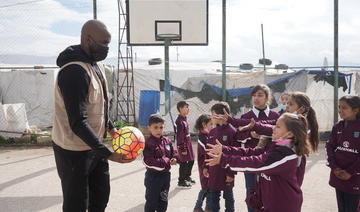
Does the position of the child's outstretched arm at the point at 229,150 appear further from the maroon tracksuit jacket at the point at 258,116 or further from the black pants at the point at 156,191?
the black pants at the point at 156,191

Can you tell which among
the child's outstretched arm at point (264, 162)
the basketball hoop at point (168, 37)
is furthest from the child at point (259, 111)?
the basketball hoop at point (168, 37)

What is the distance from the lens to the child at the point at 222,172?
450 centimetres

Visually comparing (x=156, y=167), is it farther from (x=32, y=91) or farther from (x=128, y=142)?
(x=32, y=91)

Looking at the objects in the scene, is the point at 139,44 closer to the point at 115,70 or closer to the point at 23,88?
the point at 115,70

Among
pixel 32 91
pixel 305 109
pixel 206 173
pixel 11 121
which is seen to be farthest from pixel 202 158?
pixel 32 91

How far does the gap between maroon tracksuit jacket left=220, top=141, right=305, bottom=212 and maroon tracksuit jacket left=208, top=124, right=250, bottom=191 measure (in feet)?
3.87

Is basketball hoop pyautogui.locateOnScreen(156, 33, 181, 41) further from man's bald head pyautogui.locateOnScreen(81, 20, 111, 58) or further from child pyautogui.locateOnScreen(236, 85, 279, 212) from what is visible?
man's bald head pyautogui.locateOnScreen(81, 20, 111, 58)

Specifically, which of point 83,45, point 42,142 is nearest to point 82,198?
point 83,45

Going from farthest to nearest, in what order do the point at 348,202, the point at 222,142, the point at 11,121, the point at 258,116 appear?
the point at 11,121
the point at 258,116
the point at 222,142
the point at 348,202

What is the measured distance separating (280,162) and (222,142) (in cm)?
156

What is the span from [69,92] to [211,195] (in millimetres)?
2502

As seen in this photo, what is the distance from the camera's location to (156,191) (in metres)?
4.34

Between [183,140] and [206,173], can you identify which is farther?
[183,140]

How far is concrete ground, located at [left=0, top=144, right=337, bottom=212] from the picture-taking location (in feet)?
17.5
